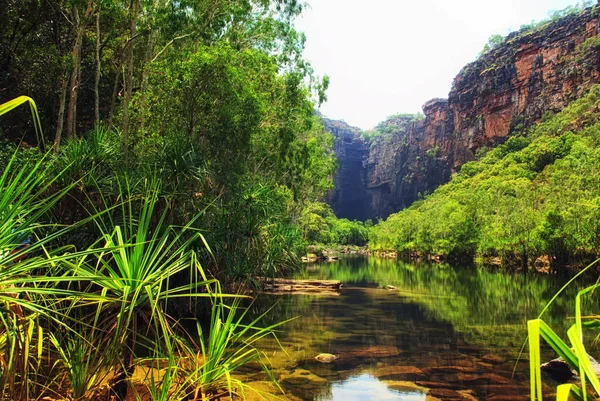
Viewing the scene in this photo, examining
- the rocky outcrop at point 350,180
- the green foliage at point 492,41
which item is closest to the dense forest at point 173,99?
the green foliage at point 492,41

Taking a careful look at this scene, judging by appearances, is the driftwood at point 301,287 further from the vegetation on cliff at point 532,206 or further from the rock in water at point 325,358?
the vegetation on cliff at point 532,206

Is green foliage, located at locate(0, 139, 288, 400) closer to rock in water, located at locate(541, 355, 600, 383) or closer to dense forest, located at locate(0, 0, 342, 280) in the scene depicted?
dense forest, located at locate(0, 0, 342, 280)

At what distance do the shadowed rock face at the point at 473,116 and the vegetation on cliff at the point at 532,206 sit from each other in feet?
20.5

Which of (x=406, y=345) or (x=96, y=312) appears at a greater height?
(x=96, y=312)

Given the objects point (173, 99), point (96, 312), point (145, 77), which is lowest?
point (96, 312)

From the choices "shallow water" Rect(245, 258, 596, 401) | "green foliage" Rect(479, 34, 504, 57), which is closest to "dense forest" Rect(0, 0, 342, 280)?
"shallow water" Rect(245, 258, 596, 401)

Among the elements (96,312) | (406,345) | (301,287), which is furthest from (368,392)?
(301,287)

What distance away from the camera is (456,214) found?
156 ft

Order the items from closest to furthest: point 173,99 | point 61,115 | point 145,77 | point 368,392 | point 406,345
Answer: point 368,392
point 406,345
point 61,115
point 173,99
point 145,77

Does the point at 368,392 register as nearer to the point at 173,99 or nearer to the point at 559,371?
the point at 559,371

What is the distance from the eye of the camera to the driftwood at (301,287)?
69.5 feet

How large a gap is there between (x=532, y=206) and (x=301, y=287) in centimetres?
2611

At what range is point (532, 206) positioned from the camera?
38.1m

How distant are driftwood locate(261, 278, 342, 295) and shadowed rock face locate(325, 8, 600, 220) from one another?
60.9ft
